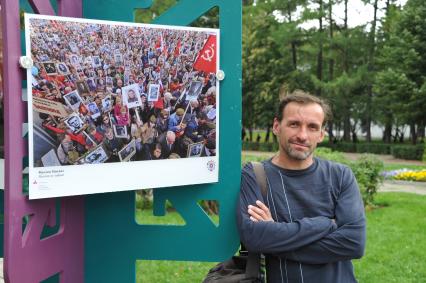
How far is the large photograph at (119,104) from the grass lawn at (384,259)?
111 inches

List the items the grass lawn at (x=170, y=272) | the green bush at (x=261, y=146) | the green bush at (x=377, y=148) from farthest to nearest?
the green bush at (x=261, y=146) < the green bush at (x=377, y=148) < the grass lawn at (x=170, y=272)

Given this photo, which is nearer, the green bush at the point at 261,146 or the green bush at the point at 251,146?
the green bush at the point at 261,146

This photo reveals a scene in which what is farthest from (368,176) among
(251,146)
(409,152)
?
(251,146)

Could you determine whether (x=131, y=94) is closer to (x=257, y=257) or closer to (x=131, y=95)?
(x=131, y=95)

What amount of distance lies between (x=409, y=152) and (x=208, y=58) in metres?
21.7

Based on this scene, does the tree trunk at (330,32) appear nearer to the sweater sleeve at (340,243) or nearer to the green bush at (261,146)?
the green bush at (261,146)

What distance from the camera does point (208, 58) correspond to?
90.5 inches

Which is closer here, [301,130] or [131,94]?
[131,94]

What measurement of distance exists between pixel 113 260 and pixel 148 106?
0.81 m

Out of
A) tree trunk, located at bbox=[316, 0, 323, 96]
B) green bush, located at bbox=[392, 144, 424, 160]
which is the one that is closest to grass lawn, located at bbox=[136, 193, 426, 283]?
green bush, located at bbox=[392, 144, 424, 160]

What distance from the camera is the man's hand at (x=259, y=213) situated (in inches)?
87.0

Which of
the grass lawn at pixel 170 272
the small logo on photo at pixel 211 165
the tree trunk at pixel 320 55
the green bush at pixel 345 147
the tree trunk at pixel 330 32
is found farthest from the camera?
the green bush at pixel 345 147

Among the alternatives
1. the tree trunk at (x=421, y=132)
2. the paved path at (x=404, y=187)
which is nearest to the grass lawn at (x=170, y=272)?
the paved path at (x=404, y=187)

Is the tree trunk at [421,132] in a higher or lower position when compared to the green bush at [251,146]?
higher
